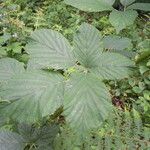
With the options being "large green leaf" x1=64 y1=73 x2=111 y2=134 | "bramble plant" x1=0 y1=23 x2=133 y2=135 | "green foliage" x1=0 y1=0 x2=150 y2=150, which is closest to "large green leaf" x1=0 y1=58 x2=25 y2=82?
"green foliage" x1=0 y1=0 x2=150 y2=150

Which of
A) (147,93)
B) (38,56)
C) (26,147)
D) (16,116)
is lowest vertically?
(147,93)

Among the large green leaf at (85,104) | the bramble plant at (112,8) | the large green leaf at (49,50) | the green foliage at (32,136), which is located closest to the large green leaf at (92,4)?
the bramble plant at (112,8)

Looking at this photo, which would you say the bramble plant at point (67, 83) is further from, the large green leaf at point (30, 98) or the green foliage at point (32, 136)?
the green foliage at point (32, 136)

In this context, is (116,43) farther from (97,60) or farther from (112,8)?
(97,60)

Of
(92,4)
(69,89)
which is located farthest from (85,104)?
(92,4)

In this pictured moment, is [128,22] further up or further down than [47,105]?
further up

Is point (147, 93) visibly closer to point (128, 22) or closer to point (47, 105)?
point (128, 22)

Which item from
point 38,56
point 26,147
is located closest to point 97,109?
point 38,56

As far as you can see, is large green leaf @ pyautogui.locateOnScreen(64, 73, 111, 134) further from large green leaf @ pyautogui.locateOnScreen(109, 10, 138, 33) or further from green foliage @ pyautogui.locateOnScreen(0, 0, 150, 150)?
large green leaf @ pyautogui.locateOnScreen(109, 10, 138, 33)
